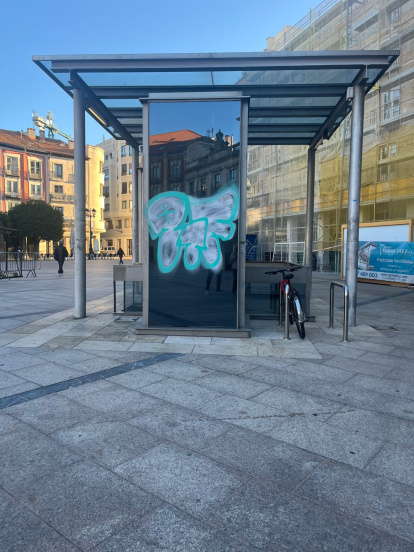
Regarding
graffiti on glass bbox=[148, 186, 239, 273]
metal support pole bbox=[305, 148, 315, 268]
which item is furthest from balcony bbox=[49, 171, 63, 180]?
graffiti on glass bbox=[148, 186, 239, 273]

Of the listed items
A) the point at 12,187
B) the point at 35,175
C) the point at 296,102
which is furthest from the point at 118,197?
the point at 296,102

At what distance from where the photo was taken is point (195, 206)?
6.17 meters

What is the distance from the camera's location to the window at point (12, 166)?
51438 mm

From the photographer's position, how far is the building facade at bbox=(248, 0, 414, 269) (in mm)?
17984

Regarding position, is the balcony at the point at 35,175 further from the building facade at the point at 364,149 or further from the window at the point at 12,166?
the building facade at the point at 364,149

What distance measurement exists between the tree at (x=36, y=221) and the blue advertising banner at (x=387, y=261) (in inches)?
1601

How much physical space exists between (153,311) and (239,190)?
7.75 feet

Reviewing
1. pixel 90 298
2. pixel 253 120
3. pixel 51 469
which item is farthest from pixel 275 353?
pixel 90 298

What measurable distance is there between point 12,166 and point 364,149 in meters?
46.5

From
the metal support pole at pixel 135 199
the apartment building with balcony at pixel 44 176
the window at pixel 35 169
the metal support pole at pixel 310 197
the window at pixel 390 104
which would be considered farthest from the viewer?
the window at pixel 35 169

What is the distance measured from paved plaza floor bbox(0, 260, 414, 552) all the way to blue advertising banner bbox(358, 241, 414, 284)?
1051 cm

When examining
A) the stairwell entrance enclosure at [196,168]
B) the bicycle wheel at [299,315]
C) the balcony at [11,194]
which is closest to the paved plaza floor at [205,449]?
the bicycle wheel at [299,315]

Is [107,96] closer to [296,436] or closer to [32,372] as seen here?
[32,372]

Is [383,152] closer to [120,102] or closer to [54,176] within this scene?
[120,102]
